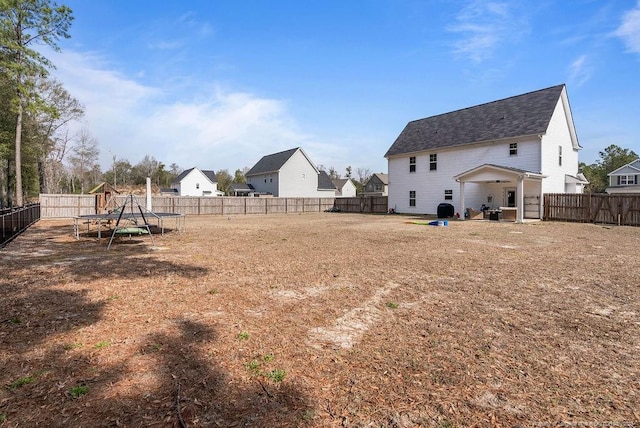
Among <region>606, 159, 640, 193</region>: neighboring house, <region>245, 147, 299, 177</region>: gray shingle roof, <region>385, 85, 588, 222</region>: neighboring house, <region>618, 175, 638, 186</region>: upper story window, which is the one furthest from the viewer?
<region>618, 175, 638, 186</region>: upper story window

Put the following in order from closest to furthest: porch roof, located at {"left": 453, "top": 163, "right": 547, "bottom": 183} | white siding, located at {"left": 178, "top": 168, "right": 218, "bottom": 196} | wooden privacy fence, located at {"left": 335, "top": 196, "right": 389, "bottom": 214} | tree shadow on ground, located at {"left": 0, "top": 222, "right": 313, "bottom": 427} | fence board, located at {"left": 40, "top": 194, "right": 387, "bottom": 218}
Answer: tree shadow on ground, located at {"left": 0, "top": 222, "right": 313, "bottom": 427} < porch roof, located at {"left": 453, "top": 163, "right": 547, "bottom": 183} < fence board, located at {"left": 40, "top": 194, "right": 387, "bottom": 218} < wooden privacy fence, located at {"left": 335, "top": 196, "right": 389, "bottom": 214} < white siding, located at {"left": 178, "top": 168, "right": 218, "bottom": 196}

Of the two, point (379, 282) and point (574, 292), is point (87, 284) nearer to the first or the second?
point (379, 282)

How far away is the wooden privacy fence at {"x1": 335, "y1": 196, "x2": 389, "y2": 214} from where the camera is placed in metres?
31.2

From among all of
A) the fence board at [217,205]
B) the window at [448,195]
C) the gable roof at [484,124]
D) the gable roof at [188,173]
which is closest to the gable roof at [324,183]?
the fence board at [217,205]

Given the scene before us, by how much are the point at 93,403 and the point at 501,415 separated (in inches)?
122

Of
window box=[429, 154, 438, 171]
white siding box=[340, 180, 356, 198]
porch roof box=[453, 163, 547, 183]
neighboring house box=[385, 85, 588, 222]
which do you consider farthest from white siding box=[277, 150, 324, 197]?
white siding box=[340, 180, 356, 198]

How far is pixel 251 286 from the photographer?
6.06 m

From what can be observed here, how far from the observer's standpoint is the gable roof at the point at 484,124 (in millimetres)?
21562

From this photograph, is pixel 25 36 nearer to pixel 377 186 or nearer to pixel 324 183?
pixel 324 183

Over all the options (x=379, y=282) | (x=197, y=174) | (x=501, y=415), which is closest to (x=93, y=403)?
(x=501, y=415)

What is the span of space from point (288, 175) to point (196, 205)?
1446 cm

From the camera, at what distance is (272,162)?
43.5 meters

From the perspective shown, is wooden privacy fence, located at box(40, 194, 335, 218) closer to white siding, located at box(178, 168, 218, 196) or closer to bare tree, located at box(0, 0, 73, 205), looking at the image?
bare tree, located at box(0, 0, 73, 205)

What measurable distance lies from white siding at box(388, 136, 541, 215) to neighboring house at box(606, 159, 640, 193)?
29553mm
